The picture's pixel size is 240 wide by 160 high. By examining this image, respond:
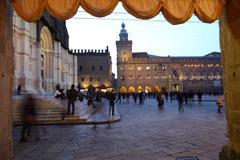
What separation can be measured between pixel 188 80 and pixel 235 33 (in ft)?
286

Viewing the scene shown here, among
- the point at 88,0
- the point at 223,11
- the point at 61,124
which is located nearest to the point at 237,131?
the point at 223,11

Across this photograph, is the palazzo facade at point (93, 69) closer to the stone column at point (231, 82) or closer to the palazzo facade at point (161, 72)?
the palazzo facade at point (161, 72)

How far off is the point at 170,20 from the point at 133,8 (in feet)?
2.23

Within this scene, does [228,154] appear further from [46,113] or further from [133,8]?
[46,113]

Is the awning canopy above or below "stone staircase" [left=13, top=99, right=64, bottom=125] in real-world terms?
above

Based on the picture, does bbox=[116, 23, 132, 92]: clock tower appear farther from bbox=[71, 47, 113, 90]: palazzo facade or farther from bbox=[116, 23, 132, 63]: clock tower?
bbox=[71, 47, 113, 90]: palazzo facade

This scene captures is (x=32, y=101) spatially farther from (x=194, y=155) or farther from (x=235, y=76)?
(x=235, y=76)

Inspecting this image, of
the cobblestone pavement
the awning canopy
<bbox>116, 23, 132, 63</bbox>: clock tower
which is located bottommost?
the cobblestone pavement

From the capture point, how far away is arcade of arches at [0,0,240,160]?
13.6 feet

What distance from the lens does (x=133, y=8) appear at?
4.32 m

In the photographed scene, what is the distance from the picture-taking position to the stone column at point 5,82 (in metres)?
4.07

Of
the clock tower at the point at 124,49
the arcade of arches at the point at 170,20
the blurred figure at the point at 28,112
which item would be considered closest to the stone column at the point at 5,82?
the arcade of arches at the point at 170,20

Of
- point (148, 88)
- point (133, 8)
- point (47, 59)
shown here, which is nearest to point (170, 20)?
point (133, 8)

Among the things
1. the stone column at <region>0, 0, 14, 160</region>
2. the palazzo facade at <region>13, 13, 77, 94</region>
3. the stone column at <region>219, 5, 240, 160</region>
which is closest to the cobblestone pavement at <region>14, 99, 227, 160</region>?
the stone column at <region>219, 5, 240, 160</region>
